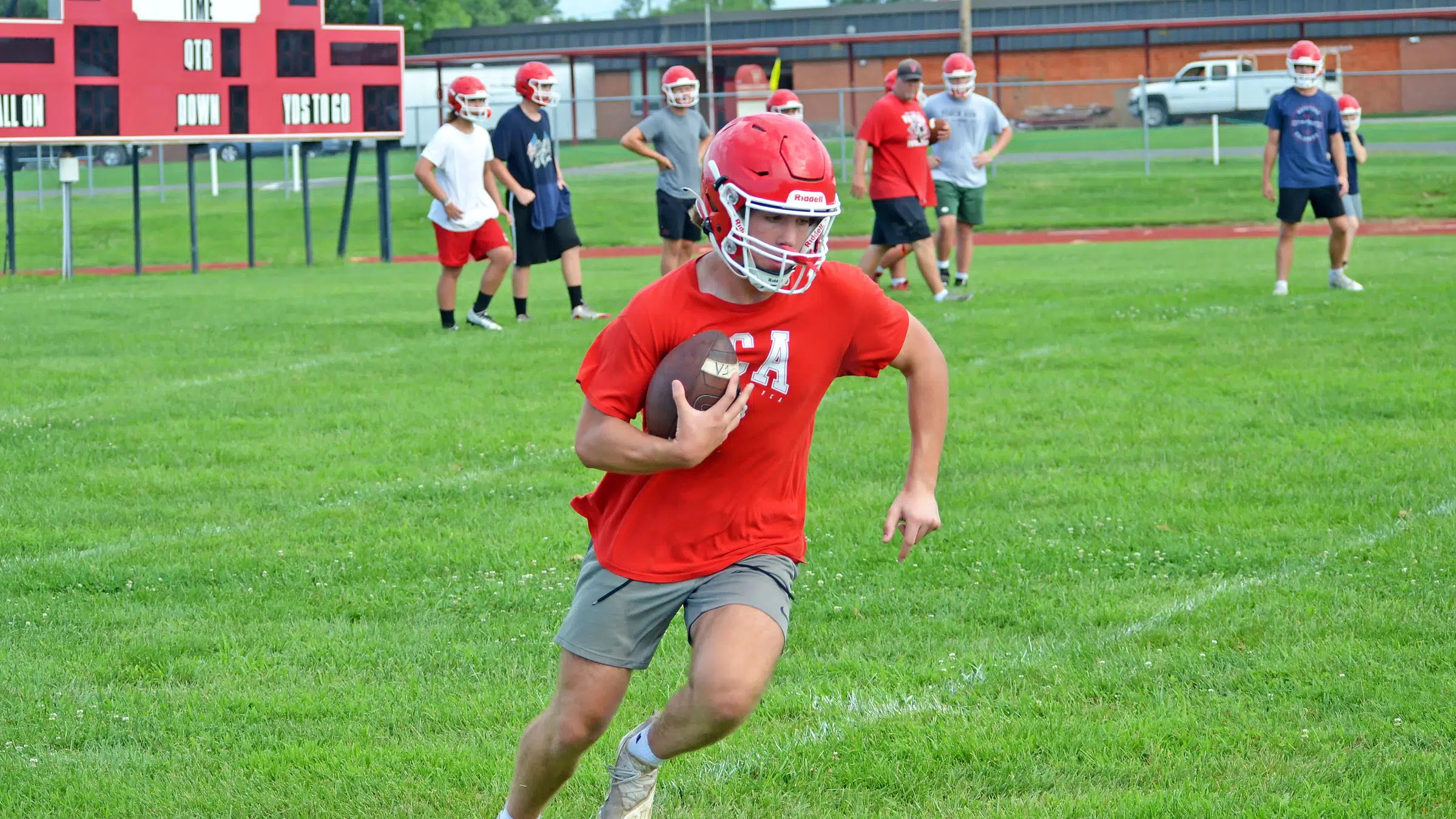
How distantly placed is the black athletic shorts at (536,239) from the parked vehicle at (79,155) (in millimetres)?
26604

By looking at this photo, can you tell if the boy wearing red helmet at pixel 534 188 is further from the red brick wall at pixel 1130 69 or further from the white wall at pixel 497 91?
the red brick wall at pixel 1130 69

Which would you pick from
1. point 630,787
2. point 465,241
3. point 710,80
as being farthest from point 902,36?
point 630,787

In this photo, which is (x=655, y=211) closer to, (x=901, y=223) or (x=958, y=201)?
(x=958, y=201)

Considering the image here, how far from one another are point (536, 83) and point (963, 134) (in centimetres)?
424

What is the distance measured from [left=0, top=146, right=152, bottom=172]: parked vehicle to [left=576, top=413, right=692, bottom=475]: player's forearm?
35.8m

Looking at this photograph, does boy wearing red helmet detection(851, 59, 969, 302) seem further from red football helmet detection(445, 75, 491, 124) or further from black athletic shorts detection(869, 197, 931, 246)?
red football helmet detection(445, 75, 491, 124)

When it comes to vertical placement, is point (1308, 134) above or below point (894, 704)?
above

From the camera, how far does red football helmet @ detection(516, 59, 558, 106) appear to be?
12.1m

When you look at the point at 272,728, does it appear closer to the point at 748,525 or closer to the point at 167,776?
the point at 167,776

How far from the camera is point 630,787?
3.38m

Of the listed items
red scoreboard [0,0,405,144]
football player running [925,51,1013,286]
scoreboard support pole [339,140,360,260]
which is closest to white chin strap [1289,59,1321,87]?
football player running [925,51,1013,286]

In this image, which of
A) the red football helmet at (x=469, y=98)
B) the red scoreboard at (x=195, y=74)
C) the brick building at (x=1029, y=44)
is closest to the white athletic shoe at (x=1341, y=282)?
the red football helmet at (x=469, y=98)

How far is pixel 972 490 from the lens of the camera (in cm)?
670

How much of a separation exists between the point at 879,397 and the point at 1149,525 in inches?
124
